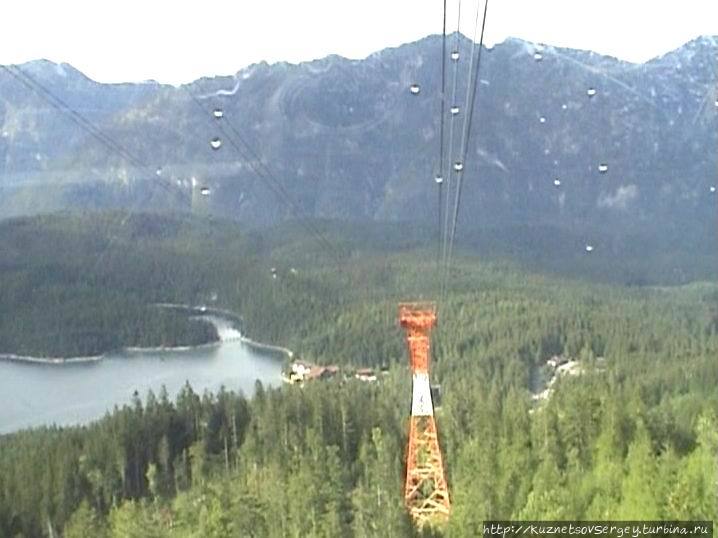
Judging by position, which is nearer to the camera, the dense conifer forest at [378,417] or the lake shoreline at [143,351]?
the dense conifer forest at [378,417]

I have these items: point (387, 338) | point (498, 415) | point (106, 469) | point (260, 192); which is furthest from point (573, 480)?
point (260, 192)

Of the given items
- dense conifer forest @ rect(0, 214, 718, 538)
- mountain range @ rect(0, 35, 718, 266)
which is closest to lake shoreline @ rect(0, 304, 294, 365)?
dense conifer forest @ rect(0, 214, 718, 538)

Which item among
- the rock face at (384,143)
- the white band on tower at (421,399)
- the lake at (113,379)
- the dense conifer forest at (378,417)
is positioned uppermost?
the rock face at (384,143)

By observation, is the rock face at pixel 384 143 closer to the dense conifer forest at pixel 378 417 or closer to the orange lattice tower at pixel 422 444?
the dense conifer forest at pixel 378 417

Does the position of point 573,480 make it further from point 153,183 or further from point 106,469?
point 153,183

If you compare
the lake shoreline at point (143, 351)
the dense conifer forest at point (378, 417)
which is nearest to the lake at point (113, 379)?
the lake shoreline at point (143, 351)

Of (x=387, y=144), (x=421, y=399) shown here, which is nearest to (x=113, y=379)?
(x=421, y=399)
